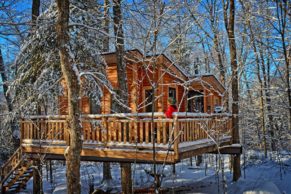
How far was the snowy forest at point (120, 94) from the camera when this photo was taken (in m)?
6.58

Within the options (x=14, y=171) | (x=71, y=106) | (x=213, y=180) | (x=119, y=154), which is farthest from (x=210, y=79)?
(x=71, y=106)

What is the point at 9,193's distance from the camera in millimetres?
12664

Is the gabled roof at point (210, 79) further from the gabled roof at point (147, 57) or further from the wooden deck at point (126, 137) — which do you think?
the wooden deck at point (126, 137)

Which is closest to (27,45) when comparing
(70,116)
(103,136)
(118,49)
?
(118,49)

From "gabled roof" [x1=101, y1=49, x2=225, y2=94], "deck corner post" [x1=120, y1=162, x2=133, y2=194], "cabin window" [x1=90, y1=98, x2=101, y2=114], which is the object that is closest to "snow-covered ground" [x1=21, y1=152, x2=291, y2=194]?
"deck corner post" [x1=120, y1=162, x2=133, y2=194]

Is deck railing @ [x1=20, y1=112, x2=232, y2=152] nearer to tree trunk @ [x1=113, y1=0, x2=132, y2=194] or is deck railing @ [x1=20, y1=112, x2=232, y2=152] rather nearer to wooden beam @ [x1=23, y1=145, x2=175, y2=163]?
wooden beam @ [x1=23, y1=145, x2=175, y2=163]

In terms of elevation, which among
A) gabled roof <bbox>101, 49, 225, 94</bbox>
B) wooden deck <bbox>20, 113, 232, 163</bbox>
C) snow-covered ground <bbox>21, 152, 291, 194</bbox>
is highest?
gabled roof <bbox>101, 49, 225, 94</bbox>

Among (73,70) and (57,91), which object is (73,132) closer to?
(73,70)

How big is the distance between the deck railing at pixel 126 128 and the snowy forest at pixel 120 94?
3 centimetres

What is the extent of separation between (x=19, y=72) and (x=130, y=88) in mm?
4908

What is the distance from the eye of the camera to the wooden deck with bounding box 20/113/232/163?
24.5 ft

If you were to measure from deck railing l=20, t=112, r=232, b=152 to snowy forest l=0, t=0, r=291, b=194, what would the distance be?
0.03 metres

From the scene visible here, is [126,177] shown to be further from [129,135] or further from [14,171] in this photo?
[14,171]

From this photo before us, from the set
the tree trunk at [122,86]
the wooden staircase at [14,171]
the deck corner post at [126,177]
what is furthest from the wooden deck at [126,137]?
the wooden staircase at [14,171]
